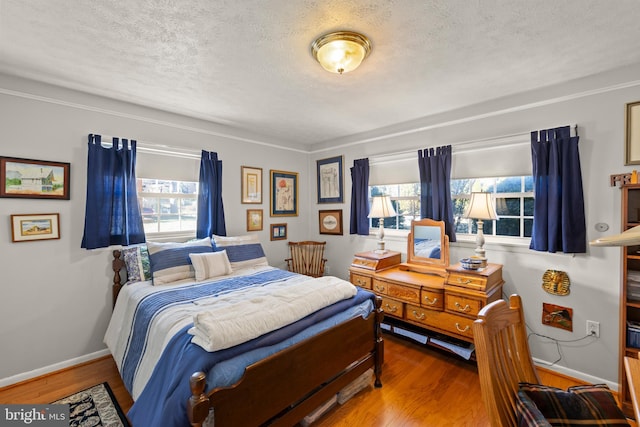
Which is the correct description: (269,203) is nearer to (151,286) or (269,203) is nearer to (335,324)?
(151,286)

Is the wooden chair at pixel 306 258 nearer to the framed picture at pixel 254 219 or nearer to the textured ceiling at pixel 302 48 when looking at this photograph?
the framed picture at pixel 254 219

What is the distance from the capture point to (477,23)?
161 cm

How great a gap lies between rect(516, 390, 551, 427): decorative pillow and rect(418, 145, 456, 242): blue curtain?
2131mm

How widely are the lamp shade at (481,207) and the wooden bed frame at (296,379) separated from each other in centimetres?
127

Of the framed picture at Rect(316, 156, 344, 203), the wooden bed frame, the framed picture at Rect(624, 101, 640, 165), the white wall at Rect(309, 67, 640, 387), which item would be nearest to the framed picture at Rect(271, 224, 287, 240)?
the framed picture at Rect(316, 156, 344, 203)

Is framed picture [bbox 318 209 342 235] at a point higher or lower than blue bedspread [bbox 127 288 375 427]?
higher

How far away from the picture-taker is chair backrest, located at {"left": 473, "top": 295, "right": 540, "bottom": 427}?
988 millimetres

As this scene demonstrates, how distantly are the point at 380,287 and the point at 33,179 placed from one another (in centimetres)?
332

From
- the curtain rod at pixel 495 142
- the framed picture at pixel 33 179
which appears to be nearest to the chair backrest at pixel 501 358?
the curtain rod at pixel 495 142

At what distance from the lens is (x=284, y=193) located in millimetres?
4273

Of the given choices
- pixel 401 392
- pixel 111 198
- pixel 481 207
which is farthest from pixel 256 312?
pixel 481 207

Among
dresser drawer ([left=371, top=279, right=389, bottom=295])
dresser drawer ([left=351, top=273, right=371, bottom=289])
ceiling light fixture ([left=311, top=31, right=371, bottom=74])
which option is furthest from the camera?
dresser drawer ([left=351, top=273, right=371, bottom=289])

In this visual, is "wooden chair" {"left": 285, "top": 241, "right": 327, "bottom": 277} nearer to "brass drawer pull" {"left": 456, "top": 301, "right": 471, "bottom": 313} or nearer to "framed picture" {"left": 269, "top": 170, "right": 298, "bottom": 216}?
"framed picture" {"left": 269, "top": 170, "right": 298, "bottom": 216}

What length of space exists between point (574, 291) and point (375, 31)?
8.71 feet
